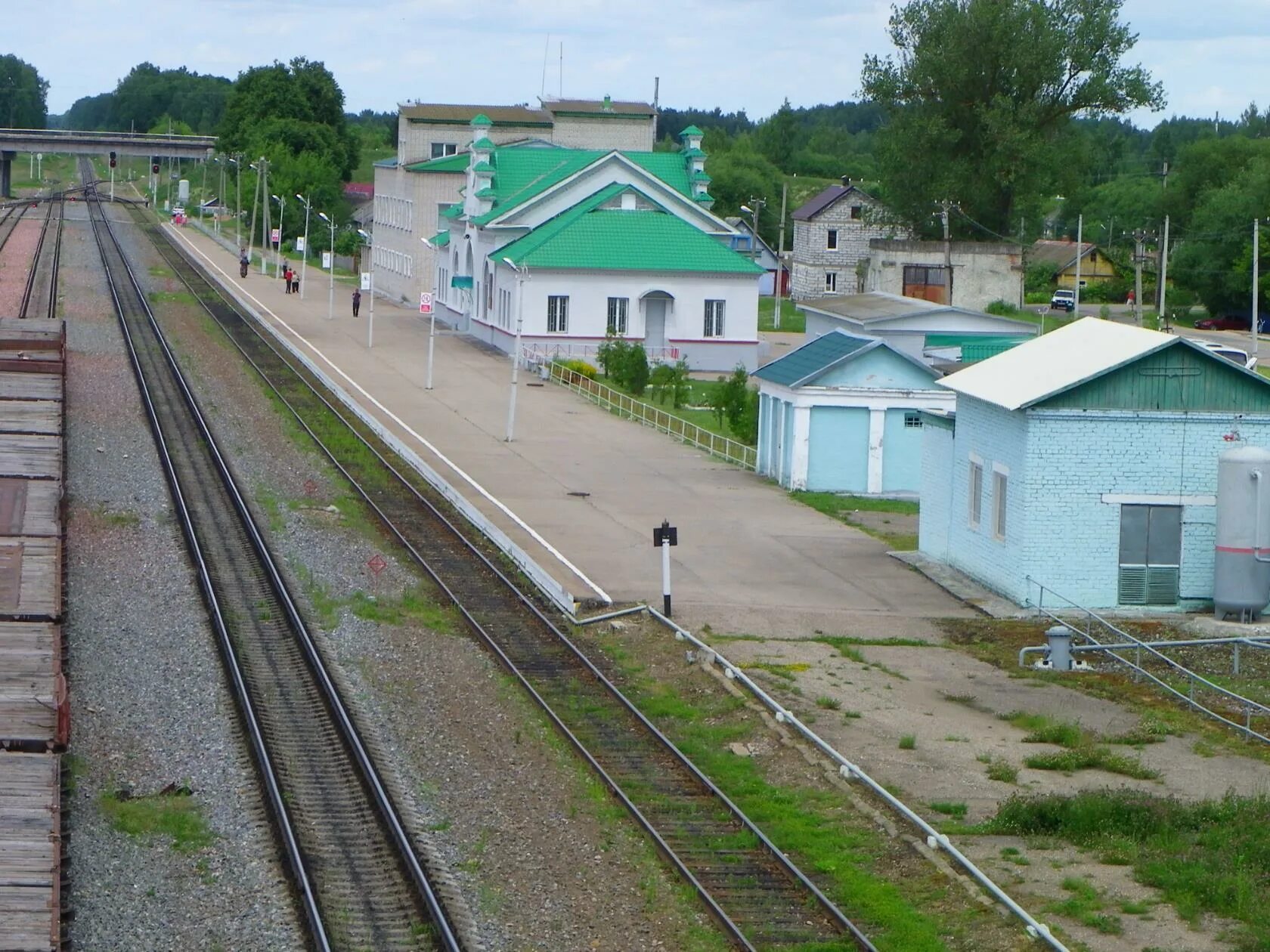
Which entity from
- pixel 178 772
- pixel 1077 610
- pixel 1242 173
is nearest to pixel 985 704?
pixel 1077 610

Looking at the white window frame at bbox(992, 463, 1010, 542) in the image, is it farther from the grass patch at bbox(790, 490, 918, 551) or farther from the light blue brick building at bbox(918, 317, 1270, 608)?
the grass patch at bbox(790, 490, 918, 551)

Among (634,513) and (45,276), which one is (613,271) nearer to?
(634,513)

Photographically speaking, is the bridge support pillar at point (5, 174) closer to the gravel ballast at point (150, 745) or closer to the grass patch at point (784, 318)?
the grass patch at point (784, 318)

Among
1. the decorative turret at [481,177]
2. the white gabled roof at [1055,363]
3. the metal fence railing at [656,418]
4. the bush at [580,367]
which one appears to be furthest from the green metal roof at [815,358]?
the decorative turret at [481,177]

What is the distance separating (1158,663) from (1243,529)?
2501mm

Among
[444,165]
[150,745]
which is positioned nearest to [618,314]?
[444,165]

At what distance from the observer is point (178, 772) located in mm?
15133

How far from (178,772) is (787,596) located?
1005 cm

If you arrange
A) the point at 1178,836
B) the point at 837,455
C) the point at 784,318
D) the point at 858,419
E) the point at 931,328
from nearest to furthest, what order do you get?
the point at 1178,836 < the point at 858,419 < the point at 837,455 < the point at 931,328 < the point at 784,318

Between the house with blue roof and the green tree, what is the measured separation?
1598cm

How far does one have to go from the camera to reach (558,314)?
180 ft

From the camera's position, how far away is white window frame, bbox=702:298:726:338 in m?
55.2

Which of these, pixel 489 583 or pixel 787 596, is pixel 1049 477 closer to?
pixel 787 596

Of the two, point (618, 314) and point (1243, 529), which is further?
point (618, 314)
